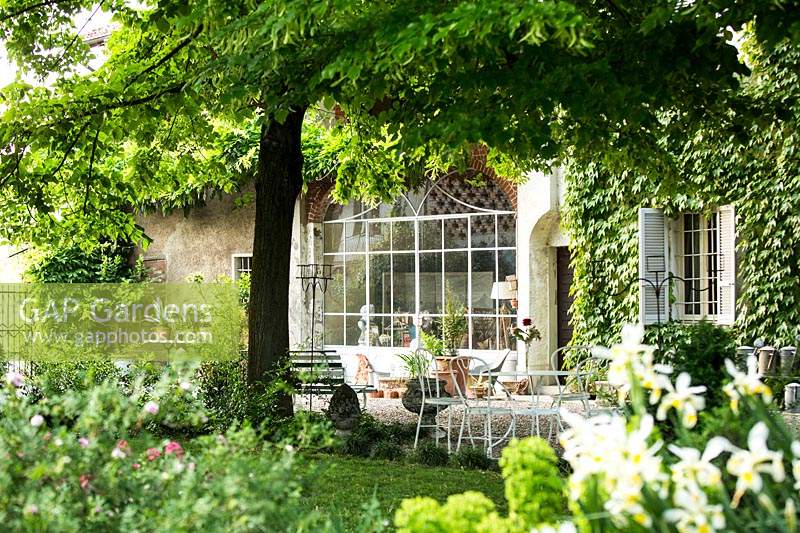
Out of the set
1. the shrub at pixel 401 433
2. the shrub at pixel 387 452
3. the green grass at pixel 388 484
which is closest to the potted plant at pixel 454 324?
the shrub at pixel 401 433

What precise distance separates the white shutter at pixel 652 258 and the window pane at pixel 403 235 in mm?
4983

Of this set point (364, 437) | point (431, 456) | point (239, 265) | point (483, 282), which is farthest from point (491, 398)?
point (239, 265)

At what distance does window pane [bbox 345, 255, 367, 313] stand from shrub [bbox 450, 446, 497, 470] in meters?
8.88

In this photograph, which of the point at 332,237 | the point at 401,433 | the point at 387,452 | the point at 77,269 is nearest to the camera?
the point at 387,452

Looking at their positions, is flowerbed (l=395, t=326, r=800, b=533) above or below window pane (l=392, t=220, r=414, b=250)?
below

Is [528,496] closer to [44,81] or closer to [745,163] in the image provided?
[44,81]

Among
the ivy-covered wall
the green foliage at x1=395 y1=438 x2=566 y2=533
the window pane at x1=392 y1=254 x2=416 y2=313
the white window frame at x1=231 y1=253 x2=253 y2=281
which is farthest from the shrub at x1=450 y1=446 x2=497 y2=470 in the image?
the white window frame at x1=231 y1=253 x2=253 y2=281

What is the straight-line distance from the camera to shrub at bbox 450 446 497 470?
8477mm

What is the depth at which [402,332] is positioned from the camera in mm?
16812

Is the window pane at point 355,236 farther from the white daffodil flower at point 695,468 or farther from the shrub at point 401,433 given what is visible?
the white daffodil flower at point 695,468

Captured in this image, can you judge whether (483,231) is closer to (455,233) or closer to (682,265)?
(455,233)

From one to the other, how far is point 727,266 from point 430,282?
5568 millimetres

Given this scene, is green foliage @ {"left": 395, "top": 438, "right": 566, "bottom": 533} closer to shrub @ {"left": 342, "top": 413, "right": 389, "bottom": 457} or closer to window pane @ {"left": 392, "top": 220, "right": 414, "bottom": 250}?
shrub @ {"left": 342, "top": 413, "right": 389, "bottom": 457}

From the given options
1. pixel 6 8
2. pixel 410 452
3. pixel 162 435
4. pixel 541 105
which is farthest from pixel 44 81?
pixel 541 105
